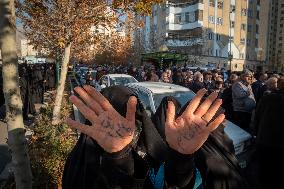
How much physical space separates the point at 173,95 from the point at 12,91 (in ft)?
16.0

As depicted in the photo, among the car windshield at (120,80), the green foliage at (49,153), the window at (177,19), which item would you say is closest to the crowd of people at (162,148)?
the green foliage at (49,153)

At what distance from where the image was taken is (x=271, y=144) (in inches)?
163

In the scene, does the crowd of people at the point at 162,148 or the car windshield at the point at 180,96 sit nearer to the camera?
the crowd of people at the point at 162,148

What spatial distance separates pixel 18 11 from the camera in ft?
36.5

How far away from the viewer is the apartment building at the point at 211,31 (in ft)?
209

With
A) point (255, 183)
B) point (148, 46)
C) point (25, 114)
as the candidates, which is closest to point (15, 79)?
point (255, 183)

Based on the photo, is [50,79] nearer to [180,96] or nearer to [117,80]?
[117,80]

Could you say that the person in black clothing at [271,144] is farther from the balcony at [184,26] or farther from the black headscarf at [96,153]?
the balcony at [184,26]

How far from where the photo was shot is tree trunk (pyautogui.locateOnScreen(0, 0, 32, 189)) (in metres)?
3.78

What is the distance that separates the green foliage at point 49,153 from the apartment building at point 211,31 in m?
49.3

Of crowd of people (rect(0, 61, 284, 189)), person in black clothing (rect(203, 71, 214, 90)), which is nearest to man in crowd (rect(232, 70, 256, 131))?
person in black clothing (rect(203, 71, 214, 90))

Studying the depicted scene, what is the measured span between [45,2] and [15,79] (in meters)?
7.23

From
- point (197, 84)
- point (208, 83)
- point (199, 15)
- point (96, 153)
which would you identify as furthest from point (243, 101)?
point (199, 15)

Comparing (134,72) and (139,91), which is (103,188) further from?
(134,72)
